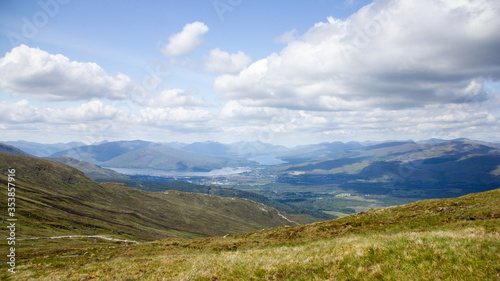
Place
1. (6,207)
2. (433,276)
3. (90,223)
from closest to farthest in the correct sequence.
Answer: (433,276)
(6,207)
(90,223)

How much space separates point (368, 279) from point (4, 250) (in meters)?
78.3

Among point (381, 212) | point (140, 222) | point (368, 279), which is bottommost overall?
point (140, 222)

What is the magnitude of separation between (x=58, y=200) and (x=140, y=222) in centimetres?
5635

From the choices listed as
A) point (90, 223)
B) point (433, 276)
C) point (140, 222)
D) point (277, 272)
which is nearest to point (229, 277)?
point (277, 272)

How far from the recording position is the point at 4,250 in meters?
57.9

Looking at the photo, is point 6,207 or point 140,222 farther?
point 140,222

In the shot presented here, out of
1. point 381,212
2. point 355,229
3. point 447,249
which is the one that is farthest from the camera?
point 381,212

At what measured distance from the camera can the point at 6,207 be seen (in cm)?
12862

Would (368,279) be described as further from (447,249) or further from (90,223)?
(90,223)

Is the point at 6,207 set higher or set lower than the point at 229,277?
lower

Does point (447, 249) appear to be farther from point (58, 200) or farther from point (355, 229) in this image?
point (58, 200)

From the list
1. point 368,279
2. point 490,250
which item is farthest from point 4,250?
point 490,250

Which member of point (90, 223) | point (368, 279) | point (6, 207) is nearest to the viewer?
point (368, 279)

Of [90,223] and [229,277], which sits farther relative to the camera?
[90,223]
